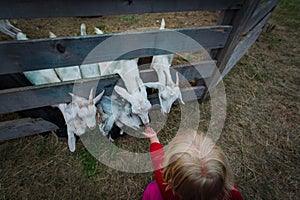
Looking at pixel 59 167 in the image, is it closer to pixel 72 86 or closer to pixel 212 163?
pixel 72 86

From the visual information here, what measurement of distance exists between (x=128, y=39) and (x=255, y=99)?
2581mm

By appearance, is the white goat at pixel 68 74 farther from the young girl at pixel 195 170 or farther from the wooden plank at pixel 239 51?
the wooden plank at pixel 239 51

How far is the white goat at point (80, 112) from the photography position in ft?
6.29

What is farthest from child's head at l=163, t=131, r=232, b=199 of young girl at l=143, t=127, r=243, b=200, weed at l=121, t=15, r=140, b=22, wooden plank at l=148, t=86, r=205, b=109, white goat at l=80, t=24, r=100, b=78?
weed at l=121, t=15, r=140, b=22

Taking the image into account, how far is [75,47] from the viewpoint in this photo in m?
1.52

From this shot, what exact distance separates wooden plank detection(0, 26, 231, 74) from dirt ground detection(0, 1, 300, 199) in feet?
3.92

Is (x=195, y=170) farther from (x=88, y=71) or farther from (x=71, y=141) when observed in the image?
(x=88, y=71)

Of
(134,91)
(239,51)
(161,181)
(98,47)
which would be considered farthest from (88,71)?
(239,51)

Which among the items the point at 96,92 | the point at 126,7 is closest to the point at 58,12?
the point at 126,7

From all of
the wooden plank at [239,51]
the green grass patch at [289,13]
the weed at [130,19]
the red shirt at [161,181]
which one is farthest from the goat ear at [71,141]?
the green grass patch at [289,13]

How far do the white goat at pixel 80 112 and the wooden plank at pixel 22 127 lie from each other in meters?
0.41

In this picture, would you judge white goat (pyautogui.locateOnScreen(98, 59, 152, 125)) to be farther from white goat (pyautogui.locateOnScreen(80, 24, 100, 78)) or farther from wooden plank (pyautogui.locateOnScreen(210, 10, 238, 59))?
wooden plank (pyautogui.locateOnScreen(210, 10, 238, 59))

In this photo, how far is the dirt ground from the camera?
2127 mm

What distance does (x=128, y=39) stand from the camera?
5.41 ft
